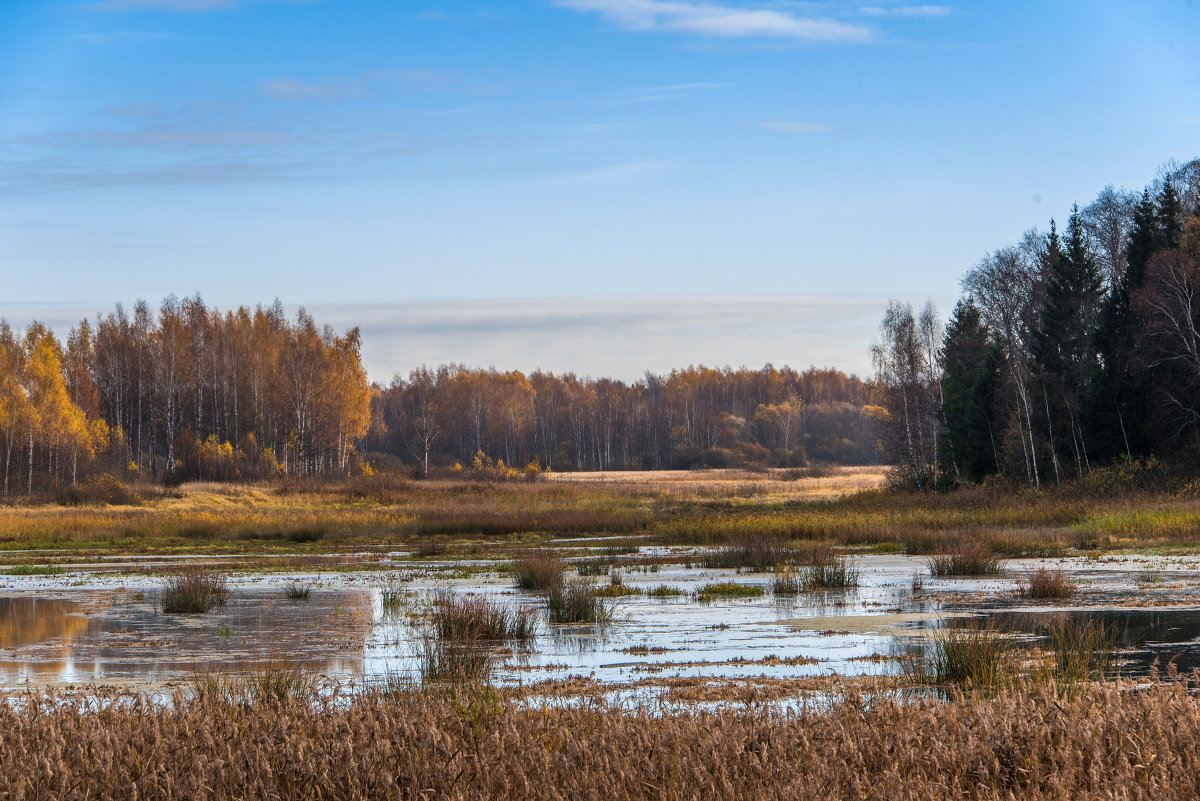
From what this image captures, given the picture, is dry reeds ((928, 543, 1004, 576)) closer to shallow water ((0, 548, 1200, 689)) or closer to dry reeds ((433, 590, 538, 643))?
shallow water ((0, 548, 1200, 689))

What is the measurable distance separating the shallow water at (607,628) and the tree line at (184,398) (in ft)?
178

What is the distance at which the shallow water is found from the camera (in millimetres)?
13250

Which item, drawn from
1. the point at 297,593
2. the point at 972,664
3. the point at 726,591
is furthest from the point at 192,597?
the point at 972,664

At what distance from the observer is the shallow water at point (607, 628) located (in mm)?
13250

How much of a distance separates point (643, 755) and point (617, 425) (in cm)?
14682

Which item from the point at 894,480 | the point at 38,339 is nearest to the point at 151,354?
the point at 38,339

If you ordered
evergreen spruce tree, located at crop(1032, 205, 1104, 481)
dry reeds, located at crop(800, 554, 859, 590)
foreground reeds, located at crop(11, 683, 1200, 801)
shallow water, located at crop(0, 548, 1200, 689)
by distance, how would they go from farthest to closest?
evergreen spruce tree, located at crop(1032, 205, 1104, 481), dry reeds, located at crop(800, 554, 859, 590), shallow water, located at crop(0, 548, 1200, 689), foreground reeds, located at crop(11, 683, 1200, 801)

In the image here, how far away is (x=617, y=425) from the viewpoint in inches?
6038

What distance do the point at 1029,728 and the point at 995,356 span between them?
178 feet

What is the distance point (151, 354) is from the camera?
9269 centimetres

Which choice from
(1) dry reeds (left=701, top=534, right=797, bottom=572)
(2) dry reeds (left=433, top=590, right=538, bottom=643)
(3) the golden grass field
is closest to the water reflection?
(2) dry reeds (left=433, top=590, right=538, bottom=643)

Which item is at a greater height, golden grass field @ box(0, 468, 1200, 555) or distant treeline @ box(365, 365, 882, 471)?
distant treeline @ box(365, 365, 882, 471)

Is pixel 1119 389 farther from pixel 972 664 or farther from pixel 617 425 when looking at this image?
pixel 617 425

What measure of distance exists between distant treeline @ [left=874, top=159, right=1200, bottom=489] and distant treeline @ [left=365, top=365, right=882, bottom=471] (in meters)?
64.1
